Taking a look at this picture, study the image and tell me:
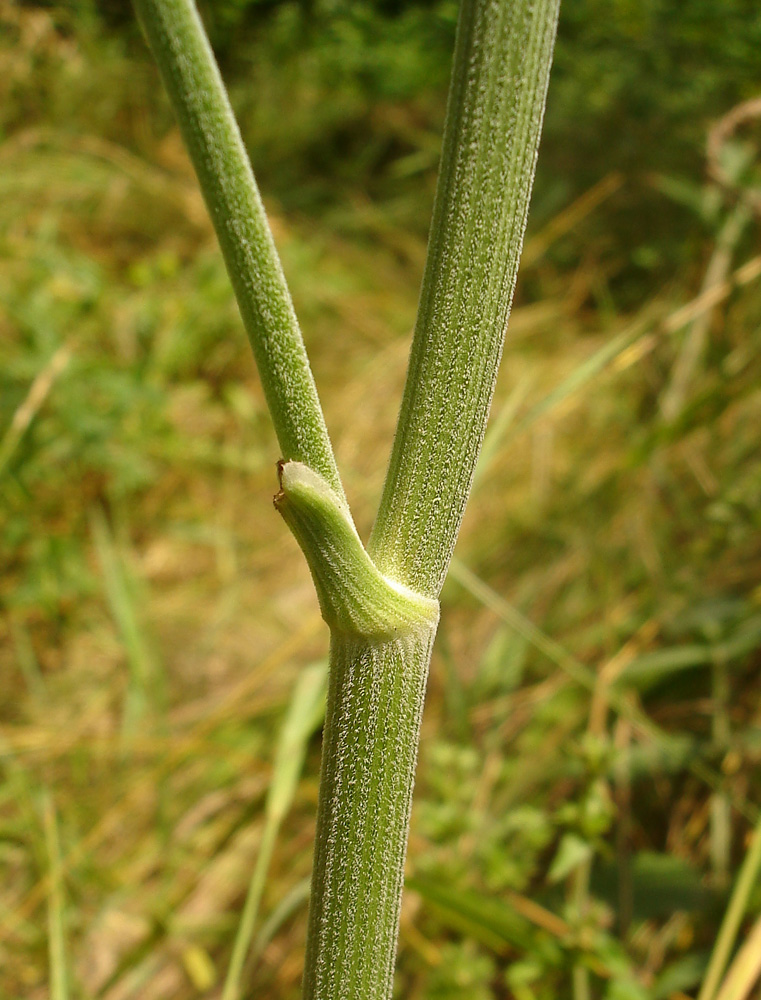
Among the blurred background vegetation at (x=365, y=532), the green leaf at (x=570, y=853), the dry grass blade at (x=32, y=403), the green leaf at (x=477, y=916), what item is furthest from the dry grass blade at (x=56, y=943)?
the dry grass blade at (x=32, y=403)

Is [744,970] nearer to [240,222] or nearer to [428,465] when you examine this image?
[428,465]

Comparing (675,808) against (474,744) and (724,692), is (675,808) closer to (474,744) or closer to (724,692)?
(724,692)

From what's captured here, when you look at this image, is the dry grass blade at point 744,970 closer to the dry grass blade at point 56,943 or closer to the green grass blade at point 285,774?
the green grass blade at point 285,774

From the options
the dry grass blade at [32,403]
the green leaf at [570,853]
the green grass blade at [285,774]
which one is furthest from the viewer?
the dry grass blade at [32,403]

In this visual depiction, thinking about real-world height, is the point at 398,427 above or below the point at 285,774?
above

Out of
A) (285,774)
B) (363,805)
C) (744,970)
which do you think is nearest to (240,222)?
(363,805)

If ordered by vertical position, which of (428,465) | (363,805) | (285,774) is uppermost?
(428,465)
